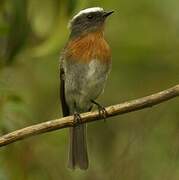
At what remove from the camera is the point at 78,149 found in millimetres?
5973

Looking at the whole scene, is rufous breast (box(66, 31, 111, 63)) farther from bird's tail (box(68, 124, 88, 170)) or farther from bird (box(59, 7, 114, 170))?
bird's tail (box(68, 124, 88, 170))

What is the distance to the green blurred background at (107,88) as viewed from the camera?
15.7ft

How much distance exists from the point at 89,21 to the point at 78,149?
1.10 meters

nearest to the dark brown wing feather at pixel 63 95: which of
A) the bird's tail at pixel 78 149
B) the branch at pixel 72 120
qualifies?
the bird's tail at pixel 78 149

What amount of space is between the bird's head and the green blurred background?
0.23 metres

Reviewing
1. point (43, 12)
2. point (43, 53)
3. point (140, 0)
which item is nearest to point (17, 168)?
point (43, 53)

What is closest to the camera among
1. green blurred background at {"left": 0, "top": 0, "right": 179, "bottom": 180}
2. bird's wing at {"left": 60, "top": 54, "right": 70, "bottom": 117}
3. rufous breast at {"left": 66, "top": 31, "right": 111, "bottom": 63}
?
green blurred background at {"left": 0, "top": 0, "right": 179, "bottom": 180}

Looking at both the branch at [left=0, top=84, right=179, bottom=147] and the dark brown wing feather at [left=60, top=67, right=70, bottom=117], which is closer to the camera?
the branch at [left=0, top=84, right=179, bottom=147]

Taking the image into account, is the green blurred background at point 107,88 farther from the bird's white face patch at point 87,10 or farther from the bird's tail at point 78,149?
the bird's white face patch at point 87,10

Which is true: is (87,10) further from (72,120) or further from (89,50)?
(72,120)

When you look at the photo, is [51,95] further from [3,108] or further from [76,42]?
[3,108]

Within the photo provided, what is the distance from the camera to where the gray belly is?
5773 mm

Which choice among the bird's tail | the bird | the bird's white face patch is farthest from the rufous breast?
the bird's tail

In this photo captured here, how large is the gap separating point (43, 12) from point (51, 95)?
1221 millimetres
